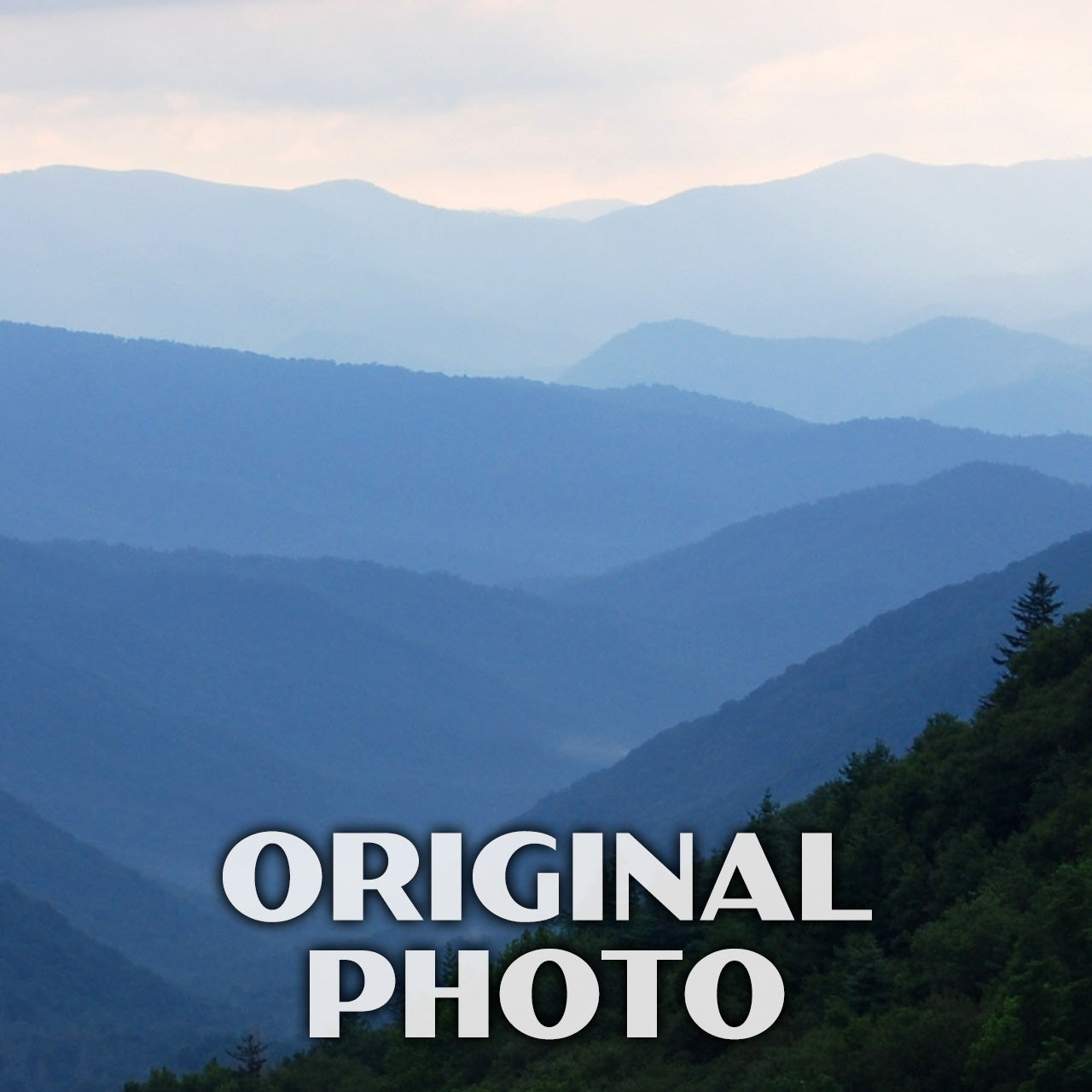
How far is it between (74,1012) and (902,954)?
13003cm

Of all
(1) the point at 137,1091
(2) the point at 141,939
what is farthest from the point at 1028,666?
(2) the point at 141,939

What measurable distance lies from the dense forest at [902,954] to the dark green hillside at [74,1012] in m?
89.6

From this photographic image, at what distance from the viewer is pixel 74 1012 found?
6161 inches

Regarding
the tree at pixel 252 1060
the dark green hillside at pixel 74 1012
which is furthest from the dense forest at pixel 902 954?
the dark green hillside at pixel 74 1012

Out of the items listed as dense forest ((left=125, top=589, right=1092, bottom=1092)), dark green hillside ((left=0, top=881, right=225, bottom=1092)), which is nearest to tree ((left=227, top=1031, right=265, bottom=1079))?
dense forest ((left=125, top=589, right=1092, bottom=1092))

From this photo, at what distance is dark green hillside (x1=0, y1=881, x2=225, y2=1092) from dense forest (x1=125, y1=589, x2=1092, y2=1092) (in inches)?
3528

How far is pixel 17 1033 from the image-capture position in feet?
485

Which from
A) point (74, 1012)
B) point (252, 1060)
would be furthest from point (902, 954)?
point (74, 1012)

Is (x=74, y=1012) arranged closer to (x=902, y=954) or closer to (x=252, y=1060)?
(x=252, y=1060)

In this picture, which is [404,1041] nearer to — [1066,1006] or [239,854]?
[239,854]

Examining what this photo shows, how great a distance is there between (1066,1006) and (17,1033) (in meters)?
133

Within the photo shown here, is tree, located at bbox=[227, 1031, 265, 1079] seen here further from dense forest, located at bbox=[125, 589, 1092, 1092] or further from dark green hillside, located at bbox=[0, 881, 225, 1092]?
dark green hillside, located at bbox=[0, 881, 225, 1092]

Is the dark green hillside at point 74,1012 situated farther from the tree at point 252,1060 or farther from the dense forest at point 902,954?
the dense forest at point 902,954

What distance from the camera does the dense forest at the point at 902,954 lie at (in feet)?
94.7
